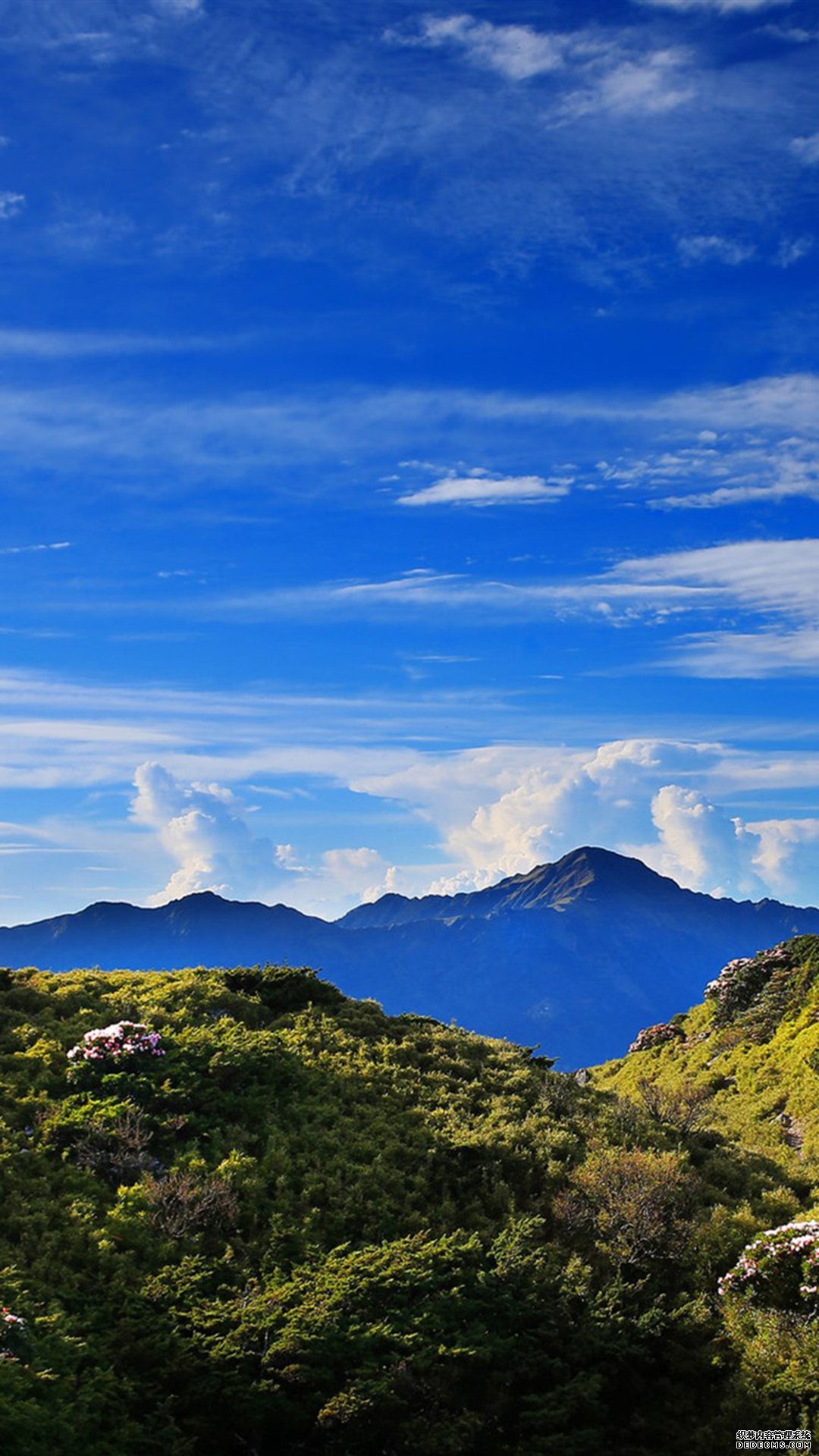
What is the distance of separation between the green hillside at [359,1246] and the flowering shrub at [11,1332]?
4 cm

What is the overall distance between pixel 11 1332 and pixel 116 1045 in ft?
39.5

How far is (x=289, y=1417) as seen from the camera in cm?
1975

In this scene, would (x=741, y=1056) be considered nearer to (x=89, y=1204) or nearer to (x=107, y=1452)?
(x=89, y=1204)

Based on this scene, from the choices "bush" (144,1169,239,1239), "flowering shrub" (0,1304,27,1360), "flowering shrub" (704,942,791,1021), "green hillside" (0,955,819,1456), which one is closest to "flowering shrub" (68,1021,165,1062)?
"green hillside" (0,955,819,1456)

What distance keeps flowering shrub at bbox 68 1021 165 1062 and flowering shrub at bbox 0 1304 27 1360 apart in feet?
37.4

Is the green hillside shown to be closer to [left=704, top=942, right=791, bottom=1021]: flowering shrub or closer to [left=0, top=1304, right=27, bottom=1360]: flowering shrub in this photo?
[left=0, top=1304, right=27, bottom=1360]: flowering shrub

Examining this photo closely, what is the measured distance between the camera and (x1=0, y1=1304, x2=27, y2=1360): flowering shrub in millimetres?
19188

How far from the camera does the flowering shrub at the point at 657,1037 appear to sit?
56.0 m

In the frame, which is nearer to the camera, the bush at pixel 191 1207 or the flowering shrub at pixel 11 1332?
the flowering shrub at pixel 11 1332

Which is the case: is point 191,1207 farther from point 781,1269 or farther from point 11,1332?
point 781,1269

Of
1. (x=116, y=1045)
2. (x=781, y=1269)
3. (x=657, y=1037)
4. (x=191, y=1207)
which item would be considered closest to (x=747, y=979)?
(x=657, y=1037)

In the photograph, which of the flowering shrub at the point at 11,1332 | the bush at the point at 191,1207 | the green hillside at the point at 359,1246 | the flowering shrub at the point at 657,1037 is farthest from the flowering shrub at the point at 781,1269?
the flowering shrub at the point at 657,1037

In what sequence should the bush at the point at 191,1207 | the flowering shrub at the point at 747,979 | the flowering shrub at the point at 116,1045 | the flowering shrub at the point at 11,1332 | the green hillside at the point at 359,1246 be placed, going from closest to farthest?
the flowering shrub at the point at 11,1332 → the green hillside at the point at 359,1246 → the bush at the point at 191,1207 → the flowering shrub at the point at 116,1045 → the flowering shrub at the point at 747,979

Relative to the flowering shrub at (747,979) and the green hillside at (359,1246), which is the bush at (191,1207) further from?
the flowering shrub at (747,979)
